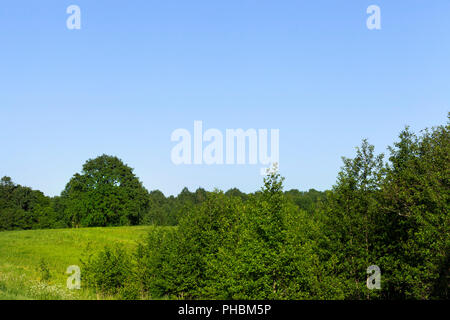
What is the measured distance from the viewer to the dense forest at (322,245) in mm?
24016

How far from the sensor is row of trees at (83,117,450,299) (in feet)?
78.7

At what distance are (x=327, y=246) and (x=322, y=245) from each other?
2.26ft

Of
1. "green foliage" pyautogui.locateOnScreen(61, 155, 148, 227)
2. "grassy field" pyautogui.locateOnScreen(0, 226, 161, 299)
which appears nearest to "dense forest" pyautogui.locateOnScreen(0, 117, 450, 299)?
"grassy field" pyautogui.locateOnScreen(0, 226, 161, 299)

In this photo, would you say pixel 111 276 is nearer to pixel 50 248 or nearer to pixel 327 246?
pixel 327 246

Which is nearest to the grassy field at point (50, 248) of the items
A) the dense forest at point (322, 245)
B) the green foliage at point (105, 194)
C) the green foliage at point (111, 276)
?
the green foliage at point (111, 276)

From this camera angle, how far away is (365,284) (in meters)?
29.2

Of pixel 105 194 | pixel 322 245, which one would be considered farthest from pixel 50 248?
pixel 322 245

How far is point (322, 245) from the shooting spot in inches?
1261

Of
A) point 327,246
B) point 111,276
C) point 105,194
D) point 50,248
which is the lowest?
point 50,248

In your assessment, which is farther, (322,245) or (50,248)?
(50,248)

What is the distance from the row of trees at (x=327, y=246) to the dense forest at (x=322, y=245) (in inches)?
3.2
